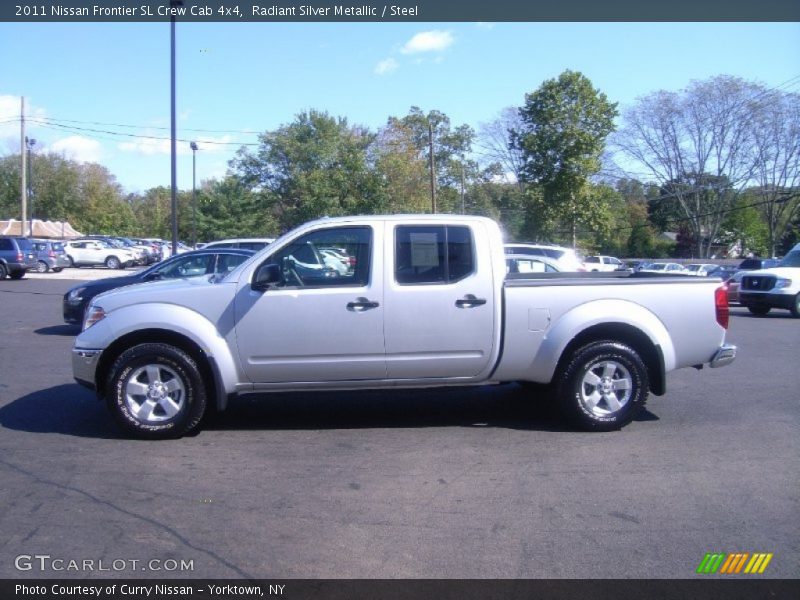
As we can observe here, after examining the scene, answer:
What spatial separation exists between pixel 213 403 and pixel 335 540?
2643 millimetres

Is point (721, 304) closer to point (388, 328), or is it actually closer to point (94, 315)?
point (388, 328)

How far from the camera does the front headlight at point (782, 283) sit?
64.7 ft

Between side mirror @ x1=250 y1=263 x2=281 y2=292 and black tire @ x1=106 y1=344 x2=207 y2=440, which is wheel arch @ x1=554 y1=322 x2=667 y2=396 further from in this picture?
black tire @ x1=106 y1=344 x2=207 y2=440

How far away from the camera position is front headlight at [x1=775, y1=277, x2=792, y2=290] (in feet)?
64.7

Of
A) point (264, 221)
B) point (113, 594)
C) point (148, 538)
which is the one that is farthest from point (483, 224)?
point (264, 221)

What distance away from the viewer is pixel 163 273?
13.5 m

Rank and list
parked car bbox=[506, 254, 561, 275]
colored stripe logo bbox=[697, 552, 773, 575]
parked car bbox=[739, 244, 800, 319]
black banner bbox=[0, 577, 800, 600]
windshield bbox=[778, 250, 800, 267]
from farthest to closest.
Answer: windshield bbox=[778, 250, 800, 267] < parked car bbox=[739, 244, 800, 319] < parked car bbox=[506, 254, 561, 275] < colored stripe logo bbox=[697, 552, 773, 575] < black banner bbox=[0, 577, 800, 600]

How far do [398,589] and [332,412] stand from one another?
3902mm

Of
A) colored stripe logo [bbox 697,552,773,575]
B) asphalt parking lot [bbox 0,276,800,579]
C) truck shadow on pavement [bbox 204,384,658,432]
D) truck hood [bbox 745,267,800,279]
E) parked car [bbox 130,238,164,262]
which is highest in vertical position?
parked car [bbox 130,238,164,262]

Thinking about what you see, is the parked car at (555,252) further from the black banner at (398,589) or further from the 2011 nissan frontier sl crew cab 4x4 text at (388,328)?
the black banner at (398,589)

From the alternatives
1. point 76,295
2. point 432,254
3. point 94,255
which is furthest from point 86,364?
point 94,255

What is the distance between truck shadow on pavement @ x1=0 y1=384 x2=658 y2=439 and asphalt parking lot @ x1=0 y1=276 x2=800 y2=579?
4cm

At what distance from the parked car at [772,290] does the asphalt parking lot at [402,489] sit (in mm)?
12598

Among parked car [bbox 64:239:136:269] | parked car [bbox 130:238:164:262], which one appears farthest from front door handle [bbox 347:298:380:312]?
parked car [bbox 130:238:164:262]
